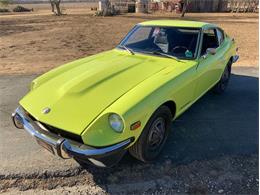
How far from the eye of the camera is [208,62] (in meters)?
4.63

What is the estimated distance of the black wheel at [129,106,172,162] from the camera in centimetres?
328

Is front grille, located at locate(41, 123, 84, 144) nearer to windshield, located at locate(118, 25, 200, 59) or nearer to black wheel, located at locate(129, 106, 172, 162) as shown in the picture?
→ black wheel, located at locate(129, 106, 172, 162)

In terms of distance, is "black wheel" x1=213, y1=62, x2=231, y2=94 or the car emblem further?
"black wheel" x1=213, y1=62, x2=231, y2=94

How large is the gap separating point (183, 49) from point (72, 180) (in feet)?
8.55

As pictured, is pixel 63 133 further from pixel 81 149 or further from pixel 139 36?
pixel 139 36

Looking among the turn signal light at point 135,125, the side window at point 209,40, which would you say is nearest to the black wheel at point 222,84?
A: the side window at point 209,40

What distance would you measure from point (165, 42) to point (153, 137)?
185 cm

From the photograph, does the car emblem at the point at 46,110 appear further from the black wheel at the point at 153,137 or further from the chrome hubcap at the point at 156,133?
the chrome hubcap at the point at 156,133

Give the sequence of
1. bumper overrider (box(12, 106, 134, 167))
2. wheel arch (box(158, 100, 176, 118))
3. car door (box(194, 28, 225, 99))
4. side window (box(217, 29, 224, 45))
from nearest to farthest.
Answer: bumper overrider (box(12, 106, 134, 167)), wheel arch (box(158, 100, 176, 118)), car door (box(194, 28, 225, 99)), side window (box(217, 29, 224, 45))

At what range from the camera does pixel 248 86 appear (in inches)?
250

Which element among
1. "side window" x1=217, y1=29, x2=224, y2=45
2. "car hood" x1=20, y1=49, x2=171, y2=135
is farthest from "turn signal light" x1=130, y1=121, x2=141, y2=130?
"side window" x1=217, y1=29, x2=224, y2=45

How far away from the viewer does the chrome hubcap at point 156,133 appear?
135 inches

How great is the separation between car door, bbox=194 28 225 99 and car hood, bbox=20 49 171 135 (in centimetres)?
77

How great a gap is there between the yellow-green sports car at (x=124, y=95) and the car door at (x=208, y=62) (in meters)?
0.02
